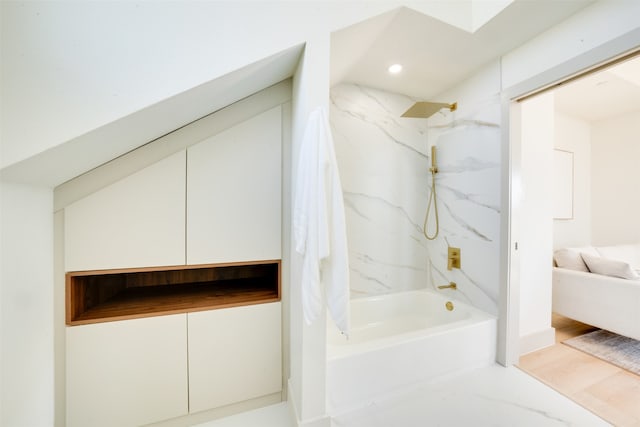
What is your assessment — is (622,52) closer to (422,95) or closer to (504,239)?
(504,239)

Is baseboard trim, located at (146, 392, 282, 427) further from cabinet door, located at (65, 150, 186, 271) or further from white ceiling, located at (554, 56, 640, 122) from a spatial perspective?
white ceiling, located at (554, 56, 640, 122)

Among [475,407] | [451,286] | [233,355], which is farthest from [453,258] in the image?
[233,355]

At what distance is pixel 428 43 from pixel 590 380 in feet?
8.05

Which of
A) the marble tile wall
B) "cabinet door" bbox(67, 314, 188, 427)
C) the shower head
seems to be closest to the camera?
"cabinet door" bbox(67, 314, 188, 427)

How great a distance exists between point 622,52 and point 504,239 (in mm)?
1113

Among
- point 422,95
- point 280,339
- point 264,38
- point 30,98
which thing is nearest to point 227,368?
point 280,339

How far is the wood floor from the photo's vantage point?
136 cm

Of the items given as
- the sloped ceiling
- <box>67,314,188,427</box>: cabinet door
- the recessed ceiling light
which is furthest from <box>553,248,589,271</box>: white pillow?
<box>67,314,188,427</box>: cabinet door

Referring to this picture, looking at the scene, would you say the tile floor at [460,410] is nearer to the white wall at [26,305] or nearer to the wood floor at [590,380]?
the wood floor at [590,380]

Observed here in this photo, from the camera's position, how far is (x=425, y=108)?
199 centimetres

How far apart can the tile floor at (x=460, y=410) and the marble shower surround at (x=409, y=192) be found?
21.2 inches

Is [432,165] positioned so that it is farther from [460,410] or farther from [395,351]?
[460,410]

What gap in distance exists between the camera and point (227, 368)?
1.36 meters

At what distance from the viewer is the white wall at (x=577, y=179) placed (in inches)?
121
